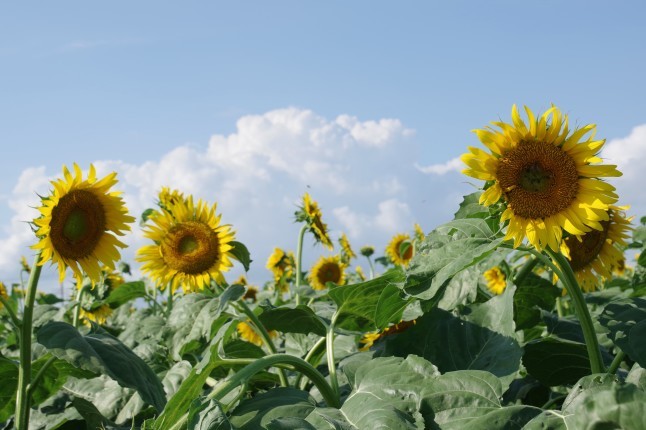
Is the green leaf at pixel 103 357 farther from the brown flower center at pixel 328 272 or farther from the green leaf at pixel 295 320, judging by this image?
the brown flower center at pixel 328 272

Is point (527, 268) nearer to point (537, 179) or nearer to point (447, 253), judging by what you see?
point (537, 179)

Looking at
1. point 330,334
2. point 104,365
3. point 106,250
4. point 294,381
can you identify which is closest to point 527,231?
point 330,334

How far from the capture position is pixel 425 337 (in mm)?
2336

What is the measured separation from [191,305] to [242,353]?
61cm

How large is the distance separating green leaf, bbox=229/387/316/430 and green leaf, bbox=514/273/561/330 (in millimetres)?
1471

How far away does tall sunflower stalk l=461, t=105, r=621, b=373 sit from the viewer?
2369mm

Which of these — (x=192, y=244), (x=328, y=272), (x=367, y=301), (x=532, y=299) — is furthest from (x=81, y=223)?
(x=328, y=272)

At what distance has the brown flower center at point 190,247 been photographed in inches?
176

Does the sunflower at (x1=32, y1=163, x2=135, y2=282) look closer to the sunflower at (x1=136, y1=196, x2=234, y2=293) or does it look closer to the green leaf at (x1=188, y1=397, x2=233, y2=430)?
the sunflower at (x1=136, y1=196, x2=234, y2=293)

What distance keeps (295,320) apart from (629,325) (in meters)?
1.05

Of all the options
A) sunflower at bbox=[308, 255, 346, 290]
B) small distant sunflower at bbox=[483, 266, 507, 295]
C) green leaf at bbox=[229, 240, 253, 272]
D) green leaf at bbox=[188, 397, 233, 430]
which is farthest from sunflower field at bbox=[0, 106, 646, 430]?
sunflower at bbox=[308, 255, 346, 290]

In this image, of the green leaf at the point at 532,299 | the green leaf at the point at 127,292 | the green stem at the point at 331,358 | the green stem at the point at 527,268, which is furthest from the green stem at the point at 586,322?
the green leaf at the point at 127,292

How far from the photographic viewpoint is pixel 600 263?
3418 millimetres

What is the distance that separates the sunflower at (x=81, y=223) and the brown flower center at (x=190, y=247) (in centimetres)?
62
